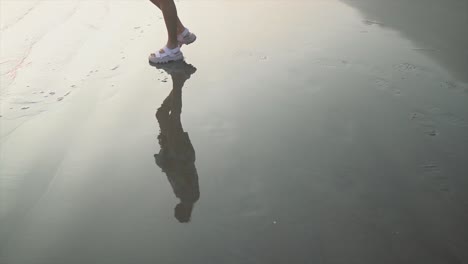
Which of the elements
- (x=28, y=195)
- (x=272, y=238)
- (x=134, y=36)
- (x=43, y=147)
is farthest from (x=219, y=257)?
(x=134, y=36)

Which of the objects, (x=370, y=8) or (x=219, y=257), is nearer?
(x=219, y=257)

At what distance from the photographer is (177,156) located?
7.53ft

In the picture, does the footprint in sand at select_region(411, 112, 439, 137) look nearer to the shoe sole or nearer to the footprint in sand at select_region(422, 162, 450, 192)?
the footprint in sand at select_region(422, 162, 450, 192)

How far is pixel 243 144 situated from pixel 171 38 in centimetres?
145

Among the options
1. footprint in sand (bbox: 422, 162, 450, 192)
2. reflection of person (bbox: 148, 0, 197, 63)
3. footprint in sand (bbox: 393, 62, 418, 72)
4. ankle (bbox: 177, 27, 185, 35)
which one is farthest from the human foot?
footprint in sand (bbox: 422, 162, 450, 192)

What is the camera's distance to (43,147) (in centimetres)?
244

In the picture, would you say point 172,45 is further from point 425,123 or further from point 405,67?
point 425,123

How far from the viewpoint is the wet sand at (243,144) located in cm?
176

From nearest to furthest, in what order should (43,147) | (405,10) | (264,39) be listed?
1. (43,147)
2. (264,39)
3. (405,10)

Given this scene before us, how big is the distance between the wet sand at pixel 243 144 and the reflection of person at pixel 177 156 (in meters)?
0.01

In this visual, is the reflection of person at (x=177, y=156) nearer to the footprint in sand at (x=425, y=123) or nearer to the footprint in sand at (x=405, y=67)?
the footprint in sand at (x=425, y=123)

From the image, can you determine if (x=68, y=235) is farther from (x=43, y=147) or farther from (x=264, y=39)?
(x=264, y=39)

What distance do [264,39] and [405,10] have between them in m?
1.58

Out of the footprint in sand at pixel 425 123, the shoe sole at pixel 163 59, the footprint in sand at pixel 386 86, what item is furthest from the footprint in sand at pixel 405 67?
the shoe sole at pixel 163 59
